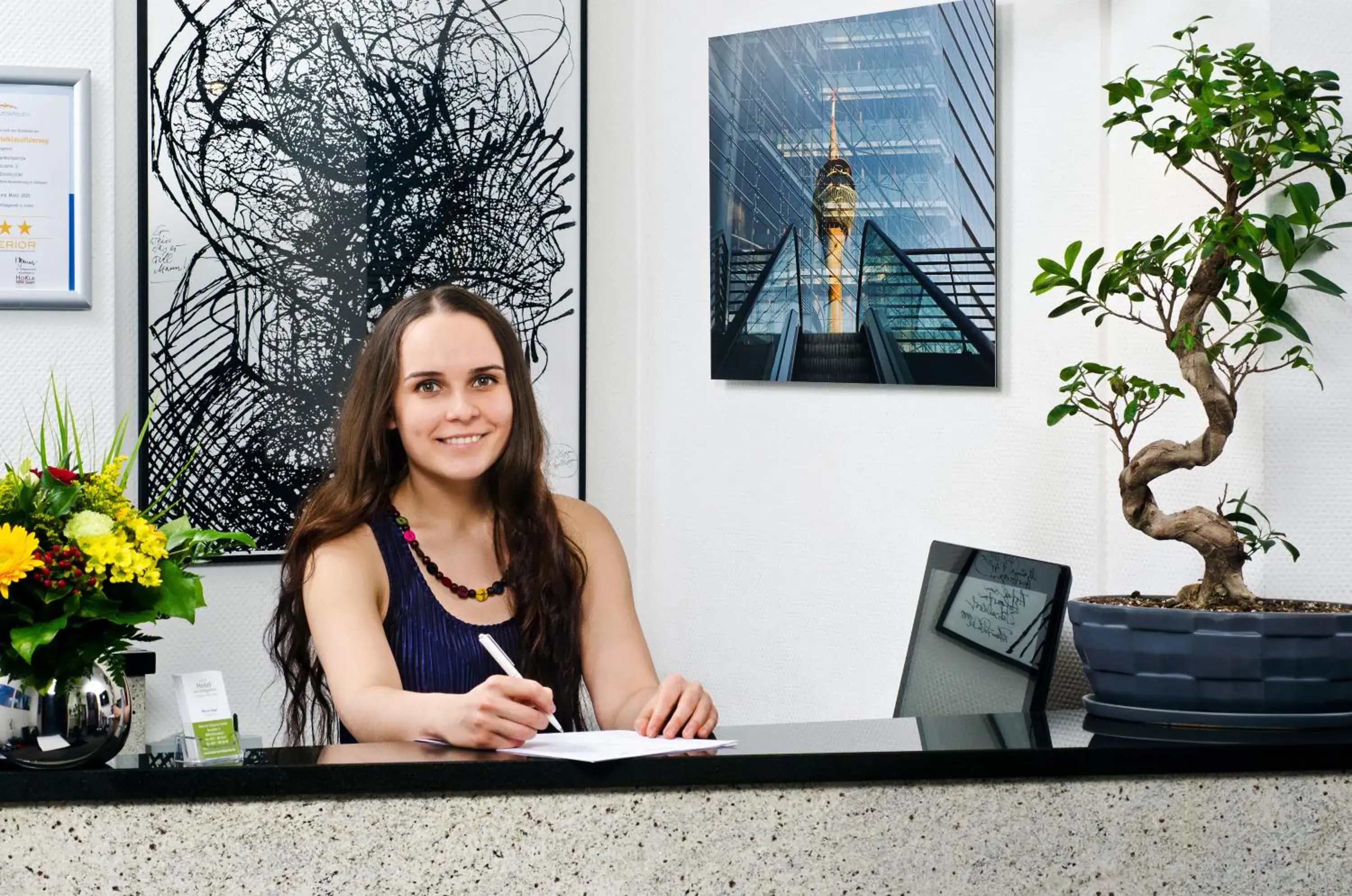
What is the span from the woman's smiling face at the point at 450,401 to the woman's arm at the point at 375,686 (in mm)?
147

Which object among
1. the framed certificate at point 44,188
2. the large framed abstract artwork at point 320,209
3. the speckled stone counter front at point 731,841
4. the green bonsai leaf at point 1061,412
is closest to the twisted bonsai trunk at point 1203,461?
the green bonsai leaf at point 1061,412

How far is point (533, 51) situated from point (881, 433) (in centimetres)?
119

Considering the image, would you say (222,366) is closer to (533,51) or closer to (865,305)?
(533,51)

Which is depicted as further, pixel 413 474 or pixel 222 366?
pixel 222 366

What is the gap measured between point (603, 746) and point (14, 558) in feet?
1.87

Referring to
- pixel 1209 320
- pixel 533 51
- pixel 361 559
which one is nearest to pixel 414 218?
pixel 533 51

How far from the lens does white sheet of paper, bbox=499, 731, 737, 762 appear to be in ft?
4.46

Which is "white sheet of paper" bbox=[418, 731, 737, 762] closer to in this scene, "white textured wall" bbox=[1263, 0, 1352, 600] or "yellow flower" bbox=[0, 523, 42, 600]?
"yellow flower" bbox=[0, 523, 42, 600]

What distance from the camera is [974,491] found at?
2312 mm

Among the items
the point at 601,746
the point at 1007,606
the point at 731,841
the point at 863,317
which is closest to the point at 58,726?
the point at 601,746

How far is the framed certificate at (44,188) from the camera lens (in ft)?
8.96

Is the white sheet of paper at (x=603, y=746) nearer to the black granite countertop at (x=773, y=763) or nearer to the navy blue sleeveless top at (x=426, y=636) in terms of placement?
the black granite countertop at (x=773, y=763)

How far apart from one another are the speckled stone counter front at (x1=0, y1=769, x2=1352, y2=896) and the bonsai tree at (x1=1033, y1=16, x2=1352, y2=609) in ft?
1.02

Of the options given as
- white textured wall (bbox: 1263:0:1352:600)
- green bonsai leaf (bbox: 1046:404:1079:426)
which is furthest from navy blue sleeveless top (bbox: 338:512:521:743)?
white textured wall (bbox: 1263:0:1352:600)
